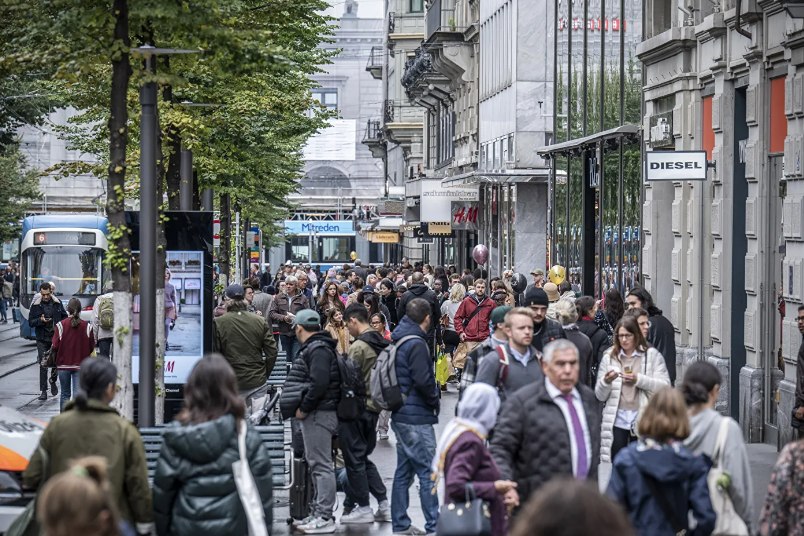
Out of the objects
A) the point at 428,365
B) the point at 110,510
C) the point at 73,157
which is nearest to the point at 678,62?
the point at 428,365

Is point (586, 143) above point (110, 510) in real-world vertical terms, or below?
above

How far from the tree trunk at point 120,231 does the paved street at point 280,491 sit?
1.73m

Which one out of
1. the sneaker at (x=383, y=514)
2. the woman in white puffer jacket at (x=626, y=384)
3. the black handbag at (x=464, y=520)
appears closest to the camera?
the black handbag at (x=464, y=520)

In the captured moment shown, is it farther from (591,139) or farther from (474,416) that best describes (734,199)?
(474,416)

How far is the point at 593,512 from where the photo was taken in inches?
144

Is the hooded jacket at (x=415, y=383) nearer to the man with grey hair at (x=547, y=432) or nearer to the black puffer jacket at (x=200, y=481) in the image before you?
the man with grey hair at (x=547, y=432)

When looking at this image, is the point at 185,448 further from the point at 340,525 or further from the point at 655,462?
the point at 340,525

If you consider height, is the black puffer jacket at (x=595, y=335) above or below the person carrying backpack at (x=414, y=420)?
above

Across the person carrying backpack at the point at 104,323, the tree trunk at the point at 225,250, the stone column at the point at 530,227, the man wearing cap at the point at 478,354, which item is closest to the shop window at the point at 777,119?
the man wearing cap at the point at 478,354

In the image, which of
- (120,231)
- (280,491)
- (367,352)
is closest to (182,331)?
(280,491)

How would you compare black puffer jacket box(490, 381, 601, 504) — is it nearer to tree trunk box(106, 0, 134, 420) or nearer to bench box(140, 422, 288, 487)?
bench box(140, 422, 288, 487)

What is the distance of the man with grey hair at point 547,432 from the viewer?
7492 mm

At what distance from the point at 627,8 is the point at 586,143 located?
311cm

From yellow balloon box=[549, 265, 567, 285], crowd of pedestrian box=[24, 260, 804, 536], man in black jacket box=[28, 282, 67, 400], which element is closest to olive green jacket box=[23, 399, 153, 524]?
crowd of pedestrian box=[24, 260, 804, 536]
